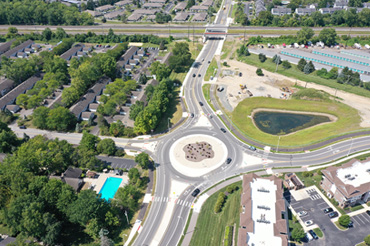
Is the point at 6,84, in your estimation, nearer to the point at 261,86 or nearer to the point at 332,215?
the point at 261,86

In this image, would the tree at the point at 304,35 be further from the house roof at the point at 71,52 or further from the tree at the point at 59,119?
the tree at the point at 59,119

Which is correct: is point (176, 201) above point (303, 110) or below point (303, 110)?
below

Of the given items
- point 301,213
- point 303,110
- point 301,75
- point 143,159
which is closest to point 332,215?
point 301,213

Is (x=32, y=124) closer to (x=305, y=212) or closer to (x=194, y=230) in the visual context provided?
(x=194, y=230)

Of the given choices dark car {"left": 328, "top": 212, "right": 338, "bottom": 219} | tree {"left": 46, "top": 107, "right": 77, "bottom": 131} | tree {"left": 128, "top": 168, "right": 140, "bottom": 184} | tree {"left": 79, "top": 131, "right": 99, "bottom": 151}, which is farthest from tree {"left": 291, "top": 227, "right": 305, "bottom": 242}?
tree {"left": 46, "top": 107, "right": 77, "bottom": 131}

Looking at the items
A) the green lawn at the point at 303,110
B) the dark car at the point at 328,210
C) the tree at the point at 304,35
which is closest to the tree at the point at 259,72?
the green lawn at the point at 303,110

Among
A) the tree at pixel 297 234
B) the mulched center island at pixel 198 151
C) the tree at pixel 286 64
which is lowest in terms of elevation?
the mulched center island at pixel 198 151
